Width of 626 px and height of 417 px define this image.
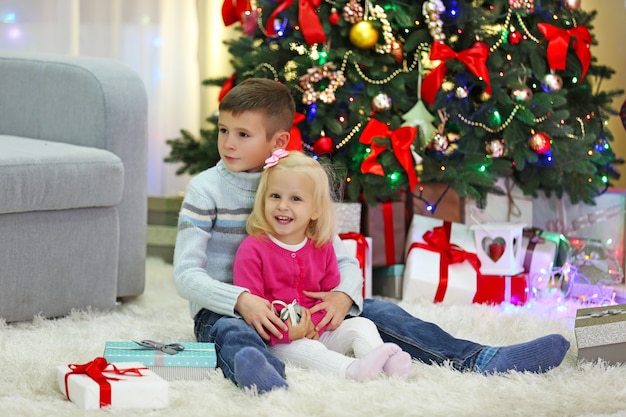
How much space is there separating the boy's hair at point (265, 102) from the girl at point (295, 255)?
0.36ft

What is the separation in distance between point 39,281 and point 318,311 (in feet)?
2.66

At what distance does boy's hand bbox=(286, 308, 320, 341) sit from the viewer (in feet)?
6.75

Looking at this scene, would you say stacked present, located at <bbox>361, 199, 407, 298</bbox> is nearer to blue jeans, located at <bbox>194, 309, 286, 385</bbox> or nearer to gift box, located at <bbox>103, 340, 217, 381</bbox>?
blue jeans, located at <bbox>194, 309, 286, 385</bbox>

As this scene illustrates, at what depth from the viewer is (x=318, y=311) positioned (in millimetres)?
2143

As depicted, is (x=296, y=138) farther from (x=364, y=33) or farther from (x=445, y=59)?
(x=445, y=59)

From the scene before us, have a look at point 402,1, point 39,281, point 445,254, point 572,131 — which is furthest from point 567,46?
point 39,281

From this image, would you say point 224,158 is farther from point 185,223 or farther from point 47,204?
point 47,204

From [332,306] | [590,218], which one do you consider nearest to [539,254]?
[590,218]

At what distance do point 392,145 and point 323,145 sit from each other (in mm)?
203

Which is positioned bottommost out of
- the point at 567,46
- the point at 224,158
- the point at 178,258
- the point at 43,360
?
the point at 43,360

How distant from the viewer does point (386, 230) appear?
3023 millimetres

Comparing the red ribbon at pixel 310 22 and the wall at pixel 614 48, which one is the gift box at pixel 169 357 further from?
the wall at pixel 614 48

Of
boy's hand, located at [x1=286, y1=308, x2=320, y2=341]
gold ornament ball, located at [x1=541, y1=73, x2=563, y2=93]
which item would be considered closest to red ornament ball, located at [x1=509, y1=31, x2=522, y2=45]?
gold ornament ball, located at [x1=541, y1=73, x2=563, y2=93]

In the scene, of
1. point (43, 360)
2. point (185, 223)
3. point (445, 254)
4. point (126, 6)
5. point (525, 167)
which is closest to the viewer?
point (43, 360)
